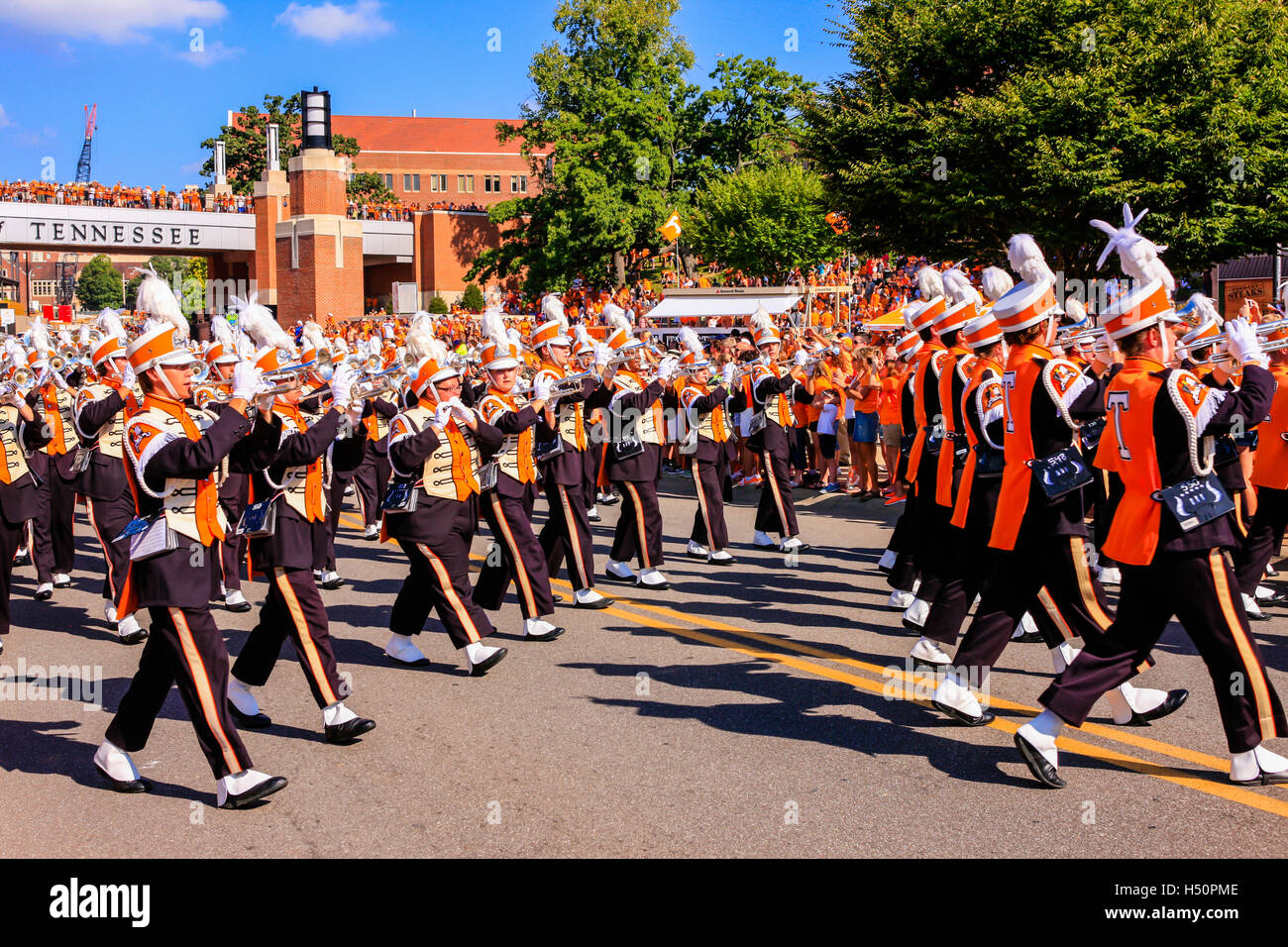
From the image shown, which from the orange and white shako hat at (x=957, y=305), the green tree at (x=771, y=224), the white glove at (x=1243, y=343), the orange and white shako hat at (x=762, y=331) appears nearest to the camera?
the white glove at (x=1243, y=343)

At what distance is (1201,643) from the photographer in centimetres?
506

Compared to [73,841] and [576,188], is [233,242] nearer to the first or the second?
[576,188]

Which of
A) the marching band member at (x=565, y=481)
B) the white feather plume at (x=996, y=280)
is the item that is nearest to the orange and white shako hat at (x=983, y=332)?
the white feather plume at (x=996, y=280)

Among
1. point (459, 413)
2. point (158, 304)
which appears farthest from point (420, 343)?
point (158, 304)

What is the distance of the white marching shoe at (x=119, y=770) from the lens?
5617 millimetres

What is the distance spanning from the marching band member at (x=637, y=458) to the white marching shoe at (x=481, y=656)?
9.02ft

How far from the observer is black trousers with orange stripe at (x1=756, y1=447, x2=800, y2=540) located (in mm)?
11352

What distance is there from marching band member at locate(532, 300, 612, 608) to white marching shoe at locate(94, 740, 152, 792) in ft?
13.2

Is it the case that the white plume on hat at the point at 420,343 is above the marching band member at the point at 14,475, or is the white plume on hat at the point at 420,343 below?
above

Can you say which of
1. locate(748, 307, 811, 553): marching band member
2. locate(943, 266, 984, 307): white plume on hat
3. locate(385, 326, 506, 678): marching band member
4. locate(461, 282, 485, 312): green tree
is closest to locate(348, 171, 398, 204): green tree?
locate(461, 282, 485, 312): green tree

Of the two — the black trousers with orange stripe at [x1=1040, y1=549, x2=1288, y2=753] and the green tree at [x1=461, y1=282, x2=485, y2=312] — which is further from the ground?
the green tree at [x1=461, y1=282, x2=485, y2=312]

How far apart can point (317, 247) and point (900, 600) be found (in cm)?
4655

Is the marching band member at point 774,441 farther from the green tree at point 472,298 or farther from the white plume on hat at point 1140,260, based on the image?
the green tree at point 472,298

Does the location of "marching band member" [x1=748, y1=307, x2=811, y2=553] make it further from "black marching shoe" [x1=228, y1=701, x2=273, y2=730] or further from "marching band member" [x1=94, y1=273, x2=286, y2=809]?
"marching band member" [x1=94, y1=273, x2=286, y2=809]
